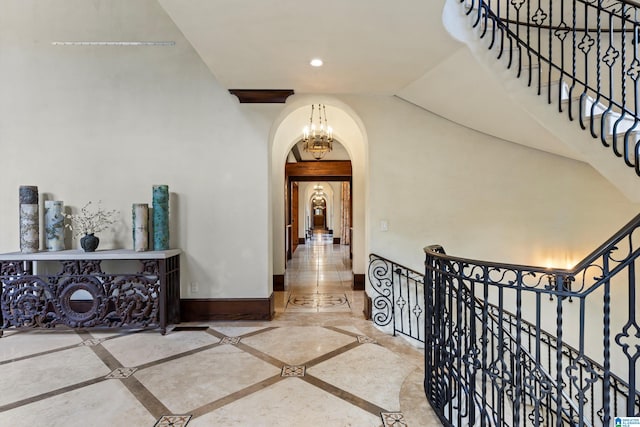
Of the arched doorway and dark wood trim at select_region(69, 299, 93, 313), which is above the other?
the arched doorway

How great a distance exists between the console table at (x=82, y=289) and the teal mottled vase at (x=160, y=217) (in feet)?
0.62

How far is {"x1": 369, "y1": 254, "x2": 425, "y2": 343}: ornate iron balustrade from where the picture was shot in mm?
4176

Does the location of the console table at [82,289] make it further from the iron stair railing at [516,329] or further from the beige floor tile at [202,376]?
the iron stair railing at [516,329]

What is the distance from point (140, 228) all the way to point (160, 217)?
0.81 ft

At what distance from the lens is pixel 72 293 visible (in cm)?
386

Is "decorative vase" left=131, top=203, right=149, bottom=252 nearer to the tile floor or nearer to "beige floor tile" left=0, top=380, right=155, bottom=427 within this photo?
the tile floor

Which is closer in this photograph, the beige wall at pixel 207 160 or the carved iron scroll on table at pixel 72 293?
the carved iron scroll on table at pixel 72 293

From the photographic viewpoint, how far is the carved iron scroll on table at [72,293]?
3.84 meters

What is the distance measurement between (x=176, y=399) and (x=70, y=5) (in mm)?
4808

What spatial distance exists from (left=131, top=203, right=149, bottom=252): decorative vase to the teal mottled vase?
3.7 inches

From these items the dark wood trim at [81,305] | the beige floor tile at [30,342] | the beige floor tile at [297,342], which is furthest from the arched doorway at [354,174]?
the beige floor tile at [30,342]

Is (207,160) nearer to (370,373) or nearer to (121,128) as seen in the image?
(121,128)

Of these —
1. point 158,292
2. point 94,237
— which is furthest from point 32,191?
point 158,292

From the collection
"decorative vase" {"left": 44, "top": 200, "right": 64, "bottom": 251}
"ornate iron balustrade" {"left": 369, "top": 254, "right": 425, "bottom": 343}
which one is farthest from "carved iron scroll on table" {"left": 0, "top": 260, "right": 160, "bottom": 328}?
"ornate iron balustrade" {"left": 369, "top": 254, "right": 425, "bottom": 343}
